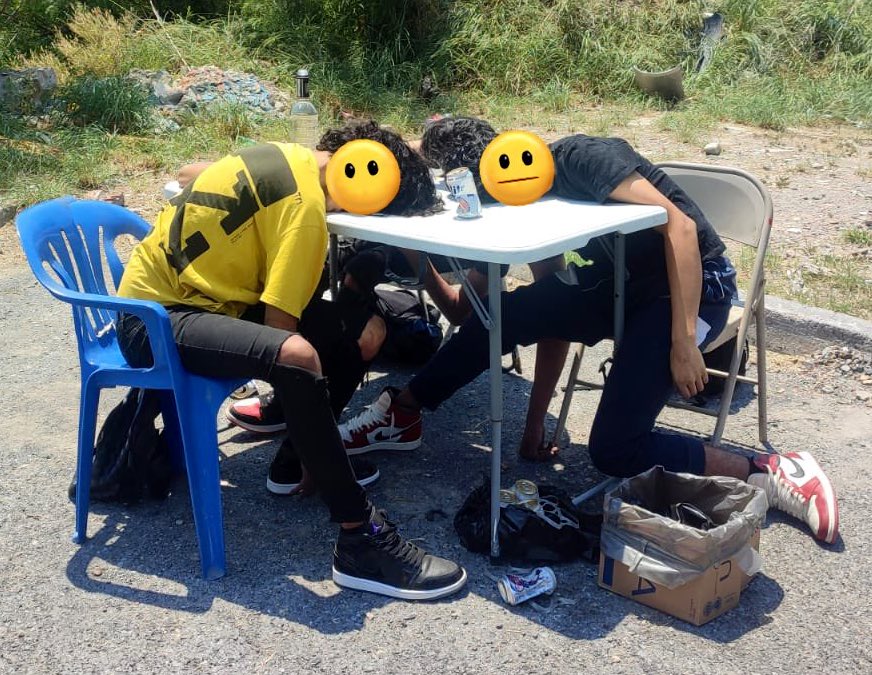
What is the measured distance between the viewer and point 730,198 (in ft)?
10.6

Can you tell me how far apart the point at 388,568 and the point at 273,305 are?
80 centimetres

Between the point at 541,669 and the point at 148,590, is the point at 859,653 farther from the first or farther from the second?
the point at 148,590

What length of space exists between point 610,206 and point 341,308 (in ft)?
3.01

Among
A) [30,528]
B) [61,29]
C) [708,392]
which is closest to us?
[30,528]

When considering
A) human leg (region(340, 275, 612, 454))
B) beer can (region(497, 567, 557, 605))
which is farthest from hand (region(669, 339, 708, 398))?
beer can (region(497, 567, 557, 605))

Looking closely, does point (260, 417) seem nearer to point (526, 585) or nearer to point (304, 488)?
point (304, 488)

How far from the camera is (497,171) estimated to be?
2775 millimetres

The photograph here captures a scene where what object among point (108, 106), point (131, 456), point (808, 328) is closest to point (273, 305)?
point (131, 456)

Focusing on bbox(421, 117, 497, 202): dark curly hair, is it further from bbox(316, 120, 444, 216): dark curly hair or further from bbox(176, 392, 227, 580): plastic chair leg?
bbox(176, 392, 227, 580): plastic chair leg

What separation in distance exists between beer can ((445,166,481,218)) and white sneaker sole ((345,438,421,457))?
3.42ft

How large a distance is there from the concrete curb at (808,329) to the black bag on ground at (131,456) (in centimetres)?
268

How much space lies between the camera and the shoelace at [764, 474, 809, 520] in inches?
112

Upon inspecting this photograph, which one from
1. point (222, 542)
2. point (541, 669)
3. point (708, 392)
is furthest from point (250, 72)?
point (541, 669)
